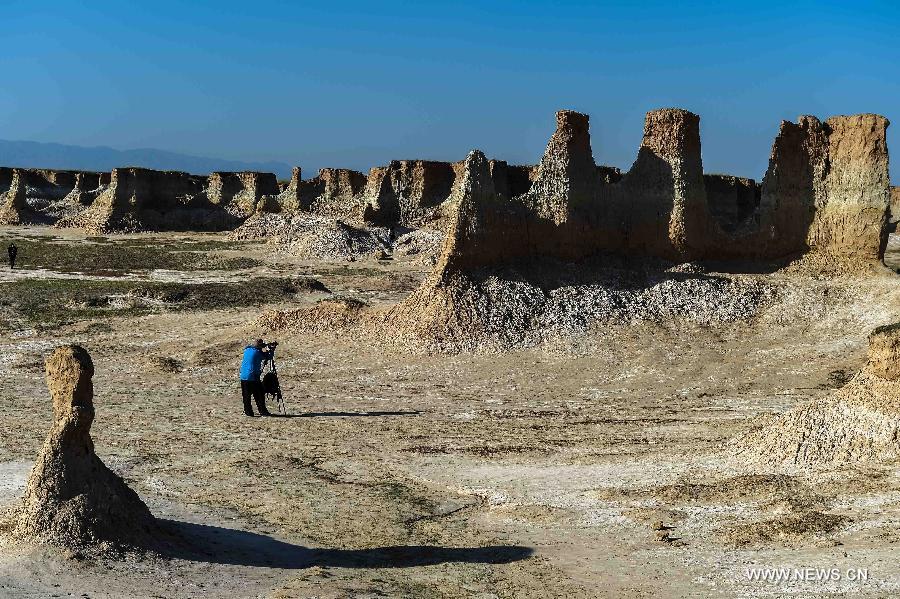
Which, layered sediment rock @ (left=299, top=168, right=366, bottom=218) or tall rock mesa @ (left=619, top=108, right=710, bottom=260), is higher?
layered sediment rock @ (left=299, top=168, right=366, bottom=218)

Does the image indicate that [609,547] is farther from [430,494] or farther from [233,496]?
[233,496]

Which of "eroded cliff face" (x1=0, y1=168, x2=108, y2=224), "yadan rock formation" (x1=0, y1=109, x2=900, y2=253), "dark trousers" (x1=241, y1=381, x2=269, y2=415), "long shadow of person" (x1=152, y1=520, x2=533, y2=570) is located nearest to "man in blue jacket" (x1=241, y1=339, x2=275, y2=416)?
"dark trousers" (x1=241, y1=381, x2=269, y2=415)

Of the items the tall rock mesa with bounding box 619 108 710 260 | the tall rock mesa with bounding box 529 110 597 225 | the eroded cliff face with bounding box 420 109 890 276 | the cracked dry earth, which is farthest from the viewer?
the tall rock mesa with bounding box 619 108 710 260

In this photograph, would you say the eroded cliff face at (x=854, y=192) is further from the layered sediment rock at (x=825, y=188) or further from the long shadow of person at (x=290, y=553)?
the long shadow of person at (x=290, y=553)

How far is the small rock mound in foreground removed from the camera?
13477 millimetres

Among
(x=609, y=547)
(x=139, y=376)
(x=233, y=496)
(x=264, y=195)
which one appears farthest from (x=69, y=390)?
(x=264, y=195)

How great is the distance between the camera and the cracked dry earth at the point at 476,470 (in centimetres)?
1012

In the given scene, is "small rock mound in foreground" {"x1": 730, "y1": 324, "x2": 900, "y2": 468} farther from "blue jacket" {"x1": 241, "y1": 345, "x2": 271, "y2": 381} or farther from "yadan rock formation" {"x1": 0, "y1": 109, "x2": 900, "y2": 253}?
"yadan rock formation" {"x1": 0, "y1": 109, "x2": 900, "y2": 253}

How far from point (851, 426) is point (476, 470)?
5152mm

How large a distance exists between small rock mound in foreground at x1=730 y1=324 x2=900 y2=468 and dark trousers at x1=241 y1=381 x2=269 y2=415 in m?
8.67

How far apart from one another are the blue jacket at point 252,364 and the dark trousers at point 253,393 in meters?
0.10

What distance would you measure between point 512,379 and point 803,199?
12122mm

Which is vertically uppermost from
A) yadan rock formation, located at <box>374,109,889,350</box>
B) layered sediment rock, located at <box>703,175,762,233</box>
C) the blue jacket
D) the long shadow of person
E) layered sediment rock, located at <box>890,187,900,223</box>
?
layered sediment rock, located at <box>890,187,900,223</box>

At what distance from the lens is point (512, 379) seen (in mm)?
22484
